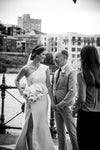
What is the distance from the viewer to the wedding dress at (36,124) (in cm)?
348

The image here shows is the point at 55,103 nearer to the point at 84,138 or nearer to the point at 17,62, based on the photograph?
the point at 84,138

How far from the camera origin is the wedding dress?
3482 millimetres

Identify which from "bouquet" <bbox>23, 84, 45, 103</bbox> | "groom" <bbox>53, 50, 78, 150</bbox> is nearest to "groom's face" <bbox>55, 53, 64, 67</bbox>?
"groom" <bbox>53, 50, 78, 150</bbox>

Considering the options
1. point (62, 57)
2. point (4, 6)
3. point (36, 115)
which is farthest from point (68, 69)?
point (4, 6)

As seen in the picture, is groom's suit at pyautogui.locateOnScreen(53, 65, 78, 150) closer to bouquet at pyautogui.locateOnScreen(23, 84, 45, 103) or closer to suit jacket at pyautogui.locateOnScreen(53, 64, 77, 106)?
suit jacket at pyautogui.locateOnScreen(53, 64, 77, 106)

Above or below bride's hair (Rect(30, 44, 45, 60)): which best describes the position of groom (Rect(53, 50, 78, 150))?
below

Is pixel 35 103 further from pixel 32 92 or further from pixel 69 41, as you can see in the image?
pixel 69 41

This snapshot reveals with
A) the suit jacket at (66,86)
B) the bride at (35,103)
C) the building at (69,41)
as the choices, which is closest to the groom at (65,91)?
the suit jacket at (66,86)

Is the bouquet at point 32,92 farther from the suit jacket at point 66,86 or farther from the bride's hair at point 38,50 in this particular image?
the bride's hair at point 38,50

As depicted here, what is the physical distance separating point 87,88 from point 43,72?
3.35 ft

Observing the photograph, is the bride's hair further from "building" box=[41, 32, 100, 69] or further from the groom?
"building" box=[41, 32, 100, 69]

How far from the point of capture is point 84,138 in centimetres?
259

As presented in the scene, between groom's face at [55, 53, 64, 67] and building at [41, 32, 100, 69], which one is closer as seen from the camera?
groom's face at [55, 53, 64, 67]

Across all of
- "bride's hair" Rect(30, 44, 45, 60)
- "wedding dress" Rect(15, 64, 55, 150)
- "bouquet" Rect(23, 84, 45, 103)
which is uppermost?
"bride's hair" Rect(30, 44, 45, 60)
